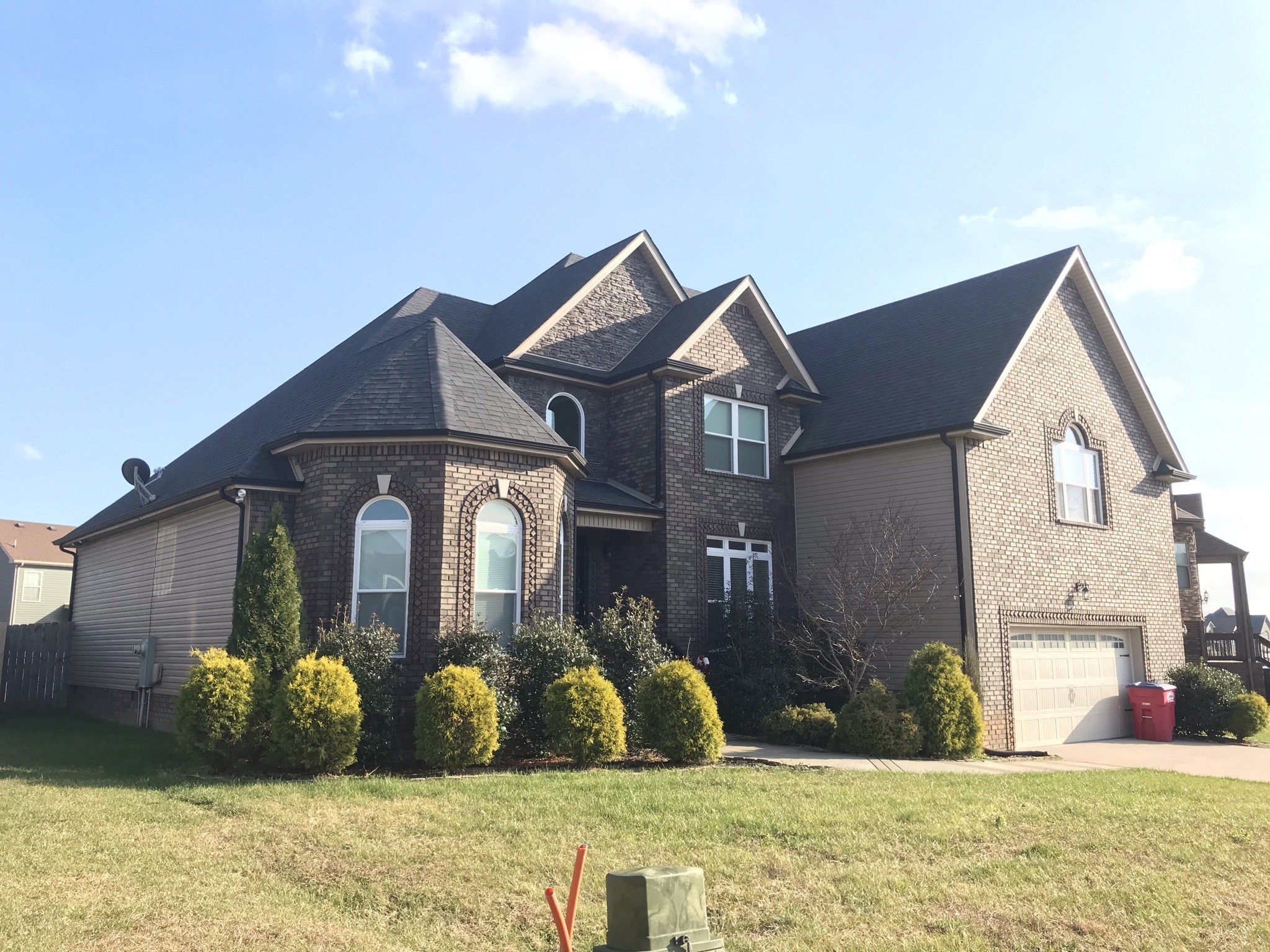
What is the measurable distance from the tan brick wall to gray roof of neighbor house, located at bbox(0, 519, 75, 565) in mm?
42559

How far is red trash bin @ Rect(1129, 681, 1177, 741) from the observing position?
19719 millimetres

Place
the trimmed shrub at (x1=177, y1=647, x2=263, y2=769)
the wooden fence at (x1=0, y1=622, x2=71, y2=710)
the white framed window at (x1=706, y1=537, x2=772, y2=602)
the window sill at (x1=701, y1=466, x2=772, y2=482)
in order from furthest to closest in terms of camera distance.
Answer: the wooden fence at (x1=0, y1=622, x2=71, y2=710), the window sill at (x1=701, y1=466, x2=772, y2=482), the white framed window at (x1=706, y1=537, x2=772, y2=602), the trimmed shrub at (x1=177, y1=647, x2=263, y2=769)

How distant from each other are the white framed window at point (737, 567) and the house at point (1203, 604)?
12.1m

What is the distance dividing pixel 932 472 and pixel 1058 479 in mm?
3596

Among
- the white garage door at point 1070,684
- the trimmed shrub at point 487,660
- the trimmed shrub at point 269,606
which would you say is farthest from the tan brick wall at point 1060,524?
the trimmed shrub at point 269,606

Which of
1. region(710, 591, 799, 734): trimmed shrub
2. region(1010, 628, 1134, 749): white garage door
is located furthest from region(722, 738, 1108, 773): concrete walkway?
region(1010, 628, 1134, 749): white garage door

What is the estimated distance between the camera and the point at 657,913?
13.2ft

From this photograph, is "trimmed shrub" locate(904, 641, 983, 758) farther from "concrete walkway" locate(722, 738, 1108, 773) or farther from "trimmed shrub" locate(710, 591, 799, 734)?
"trimmed shrub" locate(710, 591, 799, 734)

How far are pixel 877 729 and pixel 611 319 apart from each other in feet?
32.8

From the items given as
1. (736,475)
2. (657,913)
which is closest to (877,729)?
(736,475)

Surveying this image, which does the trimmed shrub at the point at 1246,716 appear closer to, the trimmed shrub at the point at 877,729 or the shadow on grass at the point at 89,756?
the trimmed shrub at the point at 877,729

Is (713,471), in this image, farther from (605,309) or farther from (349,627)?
(349,627)

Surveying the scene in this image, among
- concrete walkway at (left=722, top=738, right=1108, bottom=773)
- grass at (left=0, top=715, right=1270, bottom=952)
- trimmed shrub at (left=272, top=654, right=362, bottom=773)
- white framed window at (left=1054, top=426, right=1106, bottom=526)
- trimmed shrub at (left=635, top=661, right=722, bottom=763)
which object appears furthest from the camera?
white framed window at (left=1054, top=426, right=1106, bottom=526)

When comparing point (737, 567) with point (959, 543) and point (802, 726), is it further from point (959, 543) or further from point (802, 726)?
point (802, 726)
